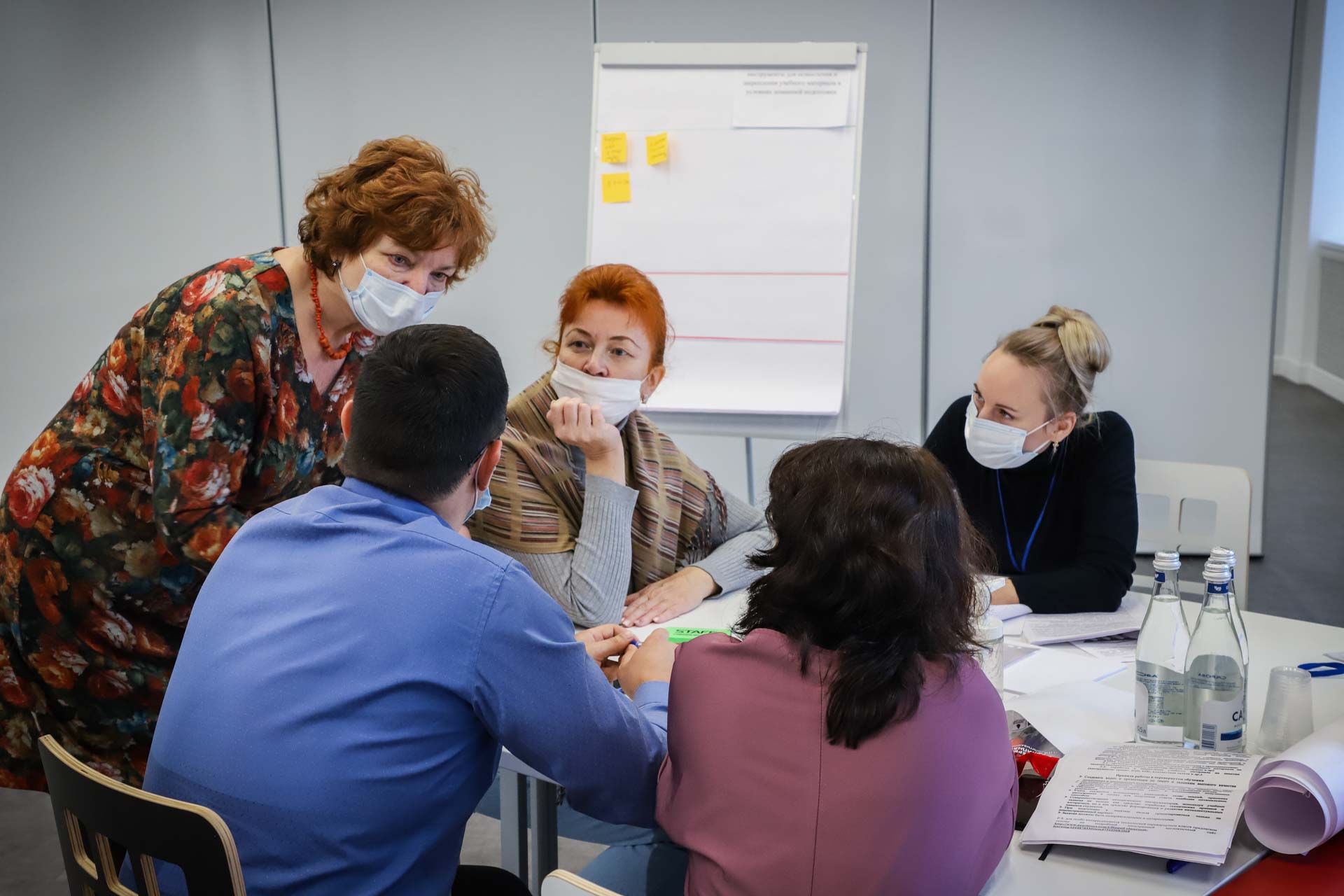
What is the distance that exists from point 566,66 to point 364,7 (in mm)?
808

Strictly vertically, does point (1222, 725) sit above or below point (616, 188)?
below

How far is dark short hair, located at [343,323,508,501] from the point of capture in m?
1.21

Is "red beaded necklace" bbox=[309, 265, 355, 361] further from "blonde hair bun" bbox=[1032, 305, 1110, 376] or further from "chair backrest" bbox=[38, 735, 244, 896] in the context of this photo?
"blonde hair bun" bbox=[1032, 305, 1110, 376]

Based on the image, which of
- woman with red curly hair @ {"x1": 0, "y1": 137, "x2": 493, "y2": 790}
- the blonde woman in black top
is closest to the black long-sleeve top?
the blonde woman in black top

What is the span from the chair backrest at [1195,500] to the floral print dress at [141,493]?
1669 mm

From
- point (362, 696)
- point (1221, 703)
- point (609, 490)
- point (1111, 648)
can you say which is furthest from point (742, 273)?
point (362, 696)

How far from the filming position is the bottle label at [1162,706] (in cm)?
144

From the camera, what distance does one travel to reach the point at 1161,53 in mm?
3967

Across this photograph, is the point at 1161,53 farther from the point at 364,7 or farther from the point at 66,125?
the point at 66,125

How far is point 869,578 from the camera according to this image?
1.12 metres

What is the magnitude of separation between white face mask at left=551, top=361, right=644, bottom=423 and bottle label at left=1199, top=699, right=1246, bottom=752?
1117 millimetres

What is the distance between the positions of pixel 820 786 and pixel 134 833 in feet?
2.13

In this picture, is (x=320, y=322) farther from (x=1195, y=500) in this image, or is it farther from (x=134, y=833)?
(x=1195, y=500)

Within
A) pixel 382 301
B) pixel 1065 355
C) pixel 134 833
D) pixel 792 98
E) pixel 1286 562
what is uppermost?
pixel 792 98
